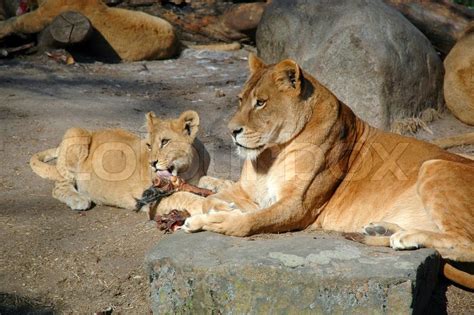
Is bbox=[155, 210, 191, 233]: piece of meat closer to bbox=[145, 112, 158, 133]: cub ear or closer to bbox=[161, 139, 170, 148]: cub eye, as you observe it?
bbox=[161, 139, 170, 148]: cub eye

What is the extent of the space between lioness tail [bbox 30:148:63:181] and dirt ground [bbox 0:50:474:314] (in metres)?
0.09

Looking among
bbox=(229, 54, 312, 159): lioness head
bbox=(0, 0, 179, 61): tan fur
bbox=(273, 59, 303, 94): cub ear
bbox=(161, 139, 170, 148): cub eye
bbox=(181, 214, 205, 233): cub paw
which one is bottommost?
bbox=(0, 0, 179, 61): tan fur

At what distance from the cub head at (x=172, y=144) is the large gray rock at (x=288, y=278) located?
189 centimetres

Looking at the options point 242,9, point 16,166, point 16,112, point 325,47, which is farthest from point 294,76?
point 242,9

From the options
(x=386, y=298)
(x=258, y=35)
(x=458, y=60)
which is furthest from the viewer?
(x=258, y=35)

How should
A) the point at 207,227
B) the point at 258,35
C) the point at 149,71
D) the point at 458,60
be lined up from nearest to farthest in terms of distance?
the point at 207,227 < the point at 458,60 < the point at 258,35 < the point at 149,71

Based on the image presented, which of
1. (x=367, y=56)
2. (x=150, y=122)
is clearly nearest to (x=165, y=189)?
(x=150, y=122)

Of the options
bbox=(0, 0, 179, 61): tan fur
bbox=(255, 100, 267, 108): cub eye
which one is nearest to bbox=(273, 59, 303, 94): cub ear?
bbox=(255, 100, 267, 108): cub eye

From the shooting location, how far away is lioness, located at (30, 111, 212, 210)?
6.37m

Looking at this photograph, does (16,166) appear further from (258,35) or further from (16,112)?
(258,35)

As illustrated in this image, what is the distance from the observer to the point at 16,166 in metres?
7.32

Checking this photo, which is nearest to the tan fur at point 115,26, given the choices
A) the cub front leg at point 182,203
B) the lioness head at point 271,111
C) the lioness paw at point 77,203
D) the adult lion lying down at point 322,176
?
the lioness paw at point 77,203

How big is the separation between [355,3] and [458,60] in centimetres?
146

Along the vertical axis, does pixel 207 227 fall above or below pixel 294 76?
below
